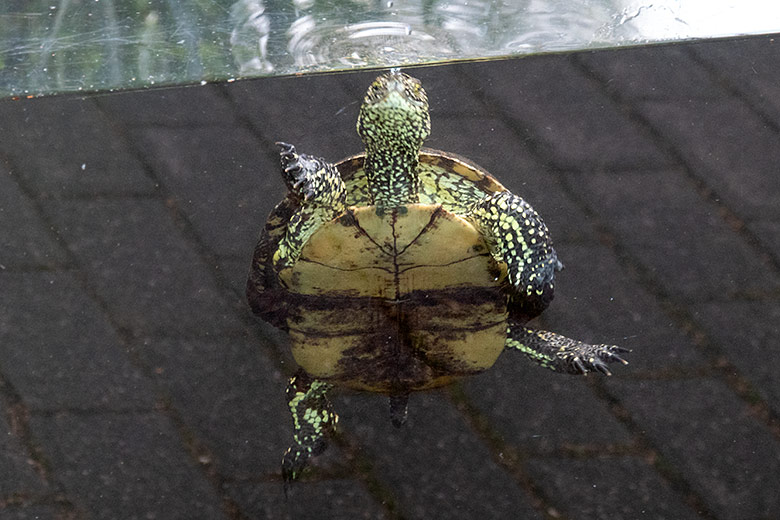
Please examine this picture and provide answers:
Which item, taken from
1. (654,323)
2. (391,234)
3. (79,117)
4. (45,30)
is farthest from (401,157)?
(45,30)

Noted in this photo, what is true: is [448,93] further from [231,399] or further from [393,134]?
[231,399]

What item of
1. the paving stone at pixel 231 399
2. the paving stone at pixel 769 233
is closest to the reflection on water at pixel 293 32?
the paving stone at pixel 769 233

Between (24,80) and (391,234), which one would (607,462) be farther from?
(24,80)

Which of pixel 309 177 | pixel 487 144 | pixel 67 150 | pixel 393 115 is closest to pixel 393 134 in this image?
pixel 393 115

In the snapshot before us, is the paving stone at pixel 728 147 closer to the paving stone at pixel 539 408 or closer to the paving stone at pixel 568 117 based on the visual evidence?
the paving stone at pixel 568 117

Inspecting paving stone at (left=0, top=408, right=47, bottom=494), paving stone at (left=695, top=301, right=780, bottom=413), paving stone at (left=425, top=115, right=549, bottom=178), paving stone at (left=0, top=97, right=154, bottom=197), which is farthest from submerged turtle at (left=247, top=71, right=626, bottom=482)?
paving stone at (left=0, top=408, right=47, bottom=494)
